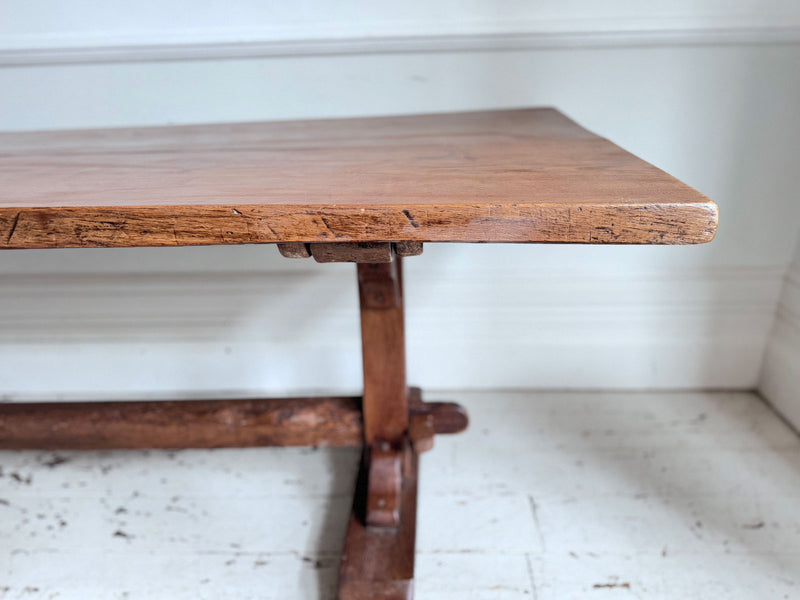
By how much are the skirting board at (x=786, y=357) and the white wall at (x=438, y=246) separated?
0.10 feet

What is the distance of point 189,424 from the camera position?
103 centimetres

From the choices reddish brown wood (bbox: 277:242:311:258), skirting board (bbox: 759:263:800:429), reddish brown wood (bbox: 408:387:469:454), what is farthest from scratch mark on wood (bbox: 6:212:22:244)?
skirting board (bbox: 759:263:800:429)

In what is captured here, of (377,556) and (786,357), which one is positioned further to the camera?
(786,357)

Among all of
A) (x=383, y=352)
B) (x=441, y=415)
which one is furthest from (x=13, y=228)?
(x=441, y=415)

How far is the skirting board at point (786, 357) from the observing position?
1289 millimetres

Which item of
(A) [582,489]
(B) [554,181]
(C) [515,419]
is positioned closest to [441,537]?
(A) [582,489]

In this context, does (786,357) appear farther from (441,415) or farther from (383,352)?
(383,352)

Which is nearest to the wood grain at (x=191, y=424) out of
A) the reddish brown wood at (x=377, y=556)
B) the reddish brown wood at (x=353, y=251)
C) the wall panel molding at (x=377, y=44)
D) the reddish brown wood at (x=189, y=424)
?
the reddish brown wood at (x=189, y=424)

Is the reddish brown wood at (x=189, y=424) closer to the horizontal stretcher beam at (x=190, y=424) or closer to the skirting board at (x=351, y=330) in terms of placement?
the horizontal stretcher beam at (x=190, y=424)

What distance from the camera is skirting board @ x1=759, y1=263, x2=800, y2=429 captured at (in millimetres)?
1289

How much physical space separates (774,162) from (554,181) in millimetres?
962

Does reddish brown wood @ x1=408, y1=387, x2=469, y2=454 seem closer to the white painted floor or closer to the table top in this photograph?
the white painted floor

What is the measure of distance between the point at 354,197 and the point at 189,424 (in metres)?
0.68

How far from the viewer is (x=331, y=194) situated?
21.4 inches
